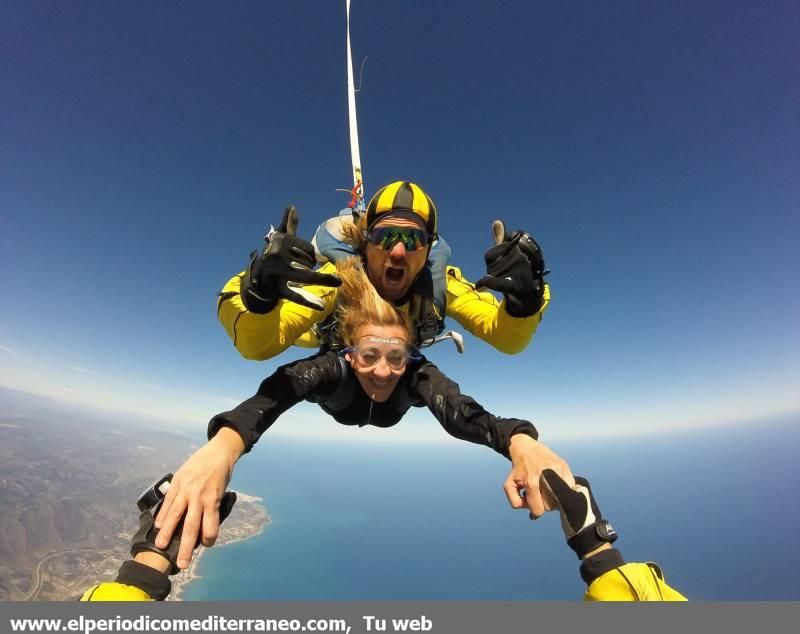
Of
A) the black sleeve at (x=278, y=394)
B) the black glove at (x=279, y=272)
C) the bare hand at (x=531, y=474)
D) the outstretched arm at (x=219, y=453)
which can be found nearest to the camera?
the outstretched arm at (x=219, y=453)

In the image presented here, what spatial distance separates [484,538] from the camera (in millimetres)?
70438

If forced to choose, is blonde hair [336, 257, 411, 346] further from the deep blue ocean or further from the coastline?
the coastline

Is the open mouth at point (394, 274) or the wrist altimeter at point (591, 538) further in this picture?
the open mouth at point (394, 274)

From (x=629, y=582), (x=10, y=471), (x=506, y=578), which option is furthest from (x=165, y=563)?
(x=10, y=471)

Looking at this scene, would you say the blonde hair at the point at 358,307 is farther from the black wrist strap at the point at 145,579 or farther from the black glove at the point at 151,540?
the black wrist strap at the point at 145,579

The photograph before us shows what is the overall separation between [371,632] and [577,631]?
3.06 feet

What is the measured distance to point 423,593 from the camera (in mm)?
47000

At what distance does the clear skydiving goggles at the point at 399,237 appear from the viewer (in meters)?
2.10

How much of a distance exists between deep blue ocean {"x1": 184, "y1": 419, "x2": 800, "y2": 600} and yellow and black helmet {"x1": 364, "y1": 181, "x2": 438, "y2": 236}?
1314 cm

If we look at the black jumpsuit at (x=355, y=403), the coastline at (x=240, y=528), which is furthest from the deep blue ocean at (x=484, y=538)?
the black jumpsuit at (x=355, y=403)

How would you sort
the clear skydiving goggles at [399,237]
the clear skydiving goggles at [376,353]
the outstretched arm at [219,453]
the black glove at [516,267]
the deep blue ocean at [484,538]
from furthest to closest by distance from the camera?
1. the deep blue ocean at [484,538]
2. the clear skydiving goggles at [399,237]
3. the clear skydiving goggles at [376,353]
4. the black glove at [516,267]
5. the outstretched arm at [219,453]

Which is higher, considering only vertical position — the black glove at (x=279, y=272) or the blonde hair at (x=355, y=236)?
the blonde hair at (x=355, y=236)

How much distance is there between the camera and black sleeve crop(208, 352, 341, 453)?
128 cm

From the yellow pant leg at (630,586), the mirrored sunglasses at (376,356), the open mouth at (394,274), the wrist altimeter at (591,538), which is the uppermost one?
the open mouth at (394,274)
